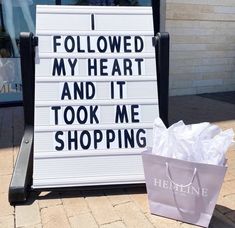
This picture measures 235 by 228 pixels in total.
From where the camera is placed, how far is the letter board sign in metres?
2.68

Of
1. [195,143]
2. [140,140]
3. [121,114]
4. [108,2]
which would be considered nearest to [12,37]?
[108,2]

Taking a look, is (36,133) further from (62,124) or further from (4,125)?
(4,125)

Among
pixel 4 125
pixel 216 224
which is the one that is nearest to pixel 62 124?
pixel 216 224

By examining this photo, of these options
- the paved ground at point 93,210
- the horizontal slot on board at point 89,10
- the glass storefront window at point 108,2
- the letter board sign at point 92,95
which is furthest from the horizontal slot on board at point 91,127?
the glass storefront window at point 108,2

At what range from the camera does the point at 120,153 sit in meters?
2.74

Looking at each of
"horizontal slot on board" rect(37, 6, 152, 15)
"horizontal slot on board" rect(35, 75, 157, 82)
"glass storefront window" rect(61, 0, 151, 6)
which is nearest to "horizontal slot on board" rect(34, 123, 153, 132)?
"horizontal slot on board" rect(35, 75, 157, 82)

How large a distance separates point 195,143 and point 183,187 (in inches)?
11.5

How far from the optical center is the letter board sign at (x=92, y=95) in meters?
2.68

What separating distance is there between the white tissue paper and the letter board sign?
47 cm

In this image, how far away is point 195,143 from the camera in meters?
2.23

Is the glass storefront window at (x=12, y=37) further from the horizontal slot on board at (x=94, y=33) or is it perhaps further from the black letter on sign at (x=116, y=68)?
the black letter on sign at (x=116, y=68)

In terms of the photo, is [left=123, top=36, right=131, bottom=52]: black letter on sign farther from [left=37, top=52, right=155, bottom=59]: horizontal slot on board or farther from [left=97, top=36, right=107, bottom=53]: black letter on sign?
[left=97, top=36, right=107, bottom=53]: black letter on sign

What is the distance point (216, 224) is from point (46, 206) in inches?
47.1

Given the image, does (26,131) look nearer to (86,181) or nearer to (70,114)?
(70,114)
